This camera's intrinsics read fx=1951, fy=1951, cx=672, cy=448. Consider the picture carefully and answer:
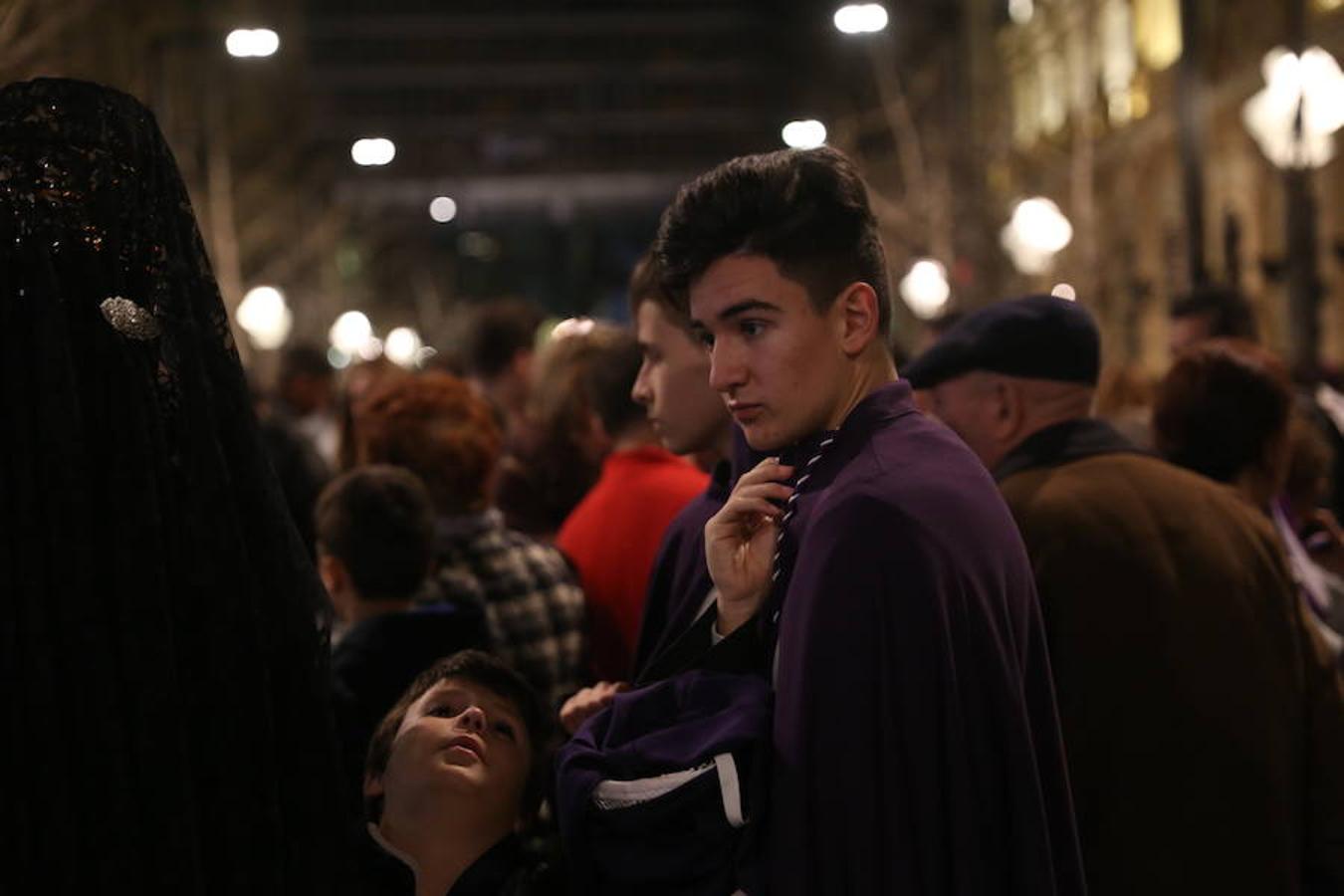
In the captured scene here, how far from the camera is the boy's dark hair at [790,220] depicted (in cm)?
305

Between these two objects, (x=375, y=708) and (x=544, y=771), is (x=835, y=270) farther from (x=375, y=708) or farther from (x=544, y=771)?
(x=375, y=708)

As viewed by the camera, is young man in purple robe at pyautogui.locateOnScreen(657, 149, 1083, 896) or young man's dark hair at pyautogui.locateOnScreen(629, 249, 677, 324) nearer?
young man in purple robe at pyautogui.locateOnScreen(657, 149, 1083, 896)

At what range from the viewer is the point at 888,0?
51.4 meters

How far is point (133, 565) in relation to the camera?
110 inches

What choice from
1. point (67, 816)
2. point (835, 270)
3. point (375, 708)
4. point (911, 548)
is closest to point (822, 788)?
point (911, 548)

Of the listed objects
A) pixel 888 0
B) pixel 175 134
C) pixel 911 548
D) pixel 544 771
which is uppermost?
pixel 888 0

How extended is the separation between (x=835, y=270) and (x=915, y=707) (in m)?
0.71

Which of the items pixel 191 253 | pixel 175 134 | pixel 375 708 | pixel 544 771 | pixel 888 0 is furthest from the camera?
pixel 888 0

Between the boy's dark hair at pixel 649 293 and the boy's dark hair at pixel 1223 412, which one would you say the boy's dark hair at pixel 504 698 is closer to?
the boy's dark hair at pixel 649 293

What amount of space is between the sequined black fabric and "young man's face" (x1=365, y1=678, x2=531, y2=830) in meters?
0.73

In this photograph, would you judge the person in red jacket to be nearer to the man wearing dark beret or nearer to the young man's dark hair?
the young man's dark hair

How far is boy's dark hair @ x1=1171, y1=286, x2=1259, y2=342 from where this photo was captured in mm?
8883

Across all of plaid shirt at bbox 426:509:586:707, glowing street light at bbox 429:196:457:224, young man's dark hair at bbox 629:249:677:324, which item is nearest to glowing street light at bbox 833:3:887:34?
plaid shirt at bbox 426:509:586:707

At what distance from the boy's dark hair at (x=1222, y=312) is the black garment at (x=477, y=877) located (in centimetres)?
596
